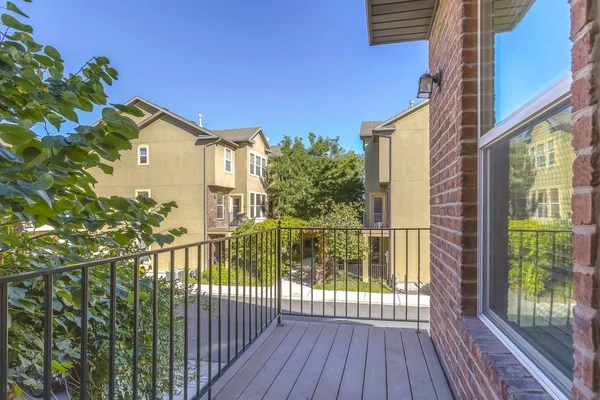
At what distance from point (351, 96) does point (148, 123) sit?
32.0ft

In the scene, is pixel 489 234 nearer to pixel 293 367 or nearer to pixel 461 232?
pixel 461 232

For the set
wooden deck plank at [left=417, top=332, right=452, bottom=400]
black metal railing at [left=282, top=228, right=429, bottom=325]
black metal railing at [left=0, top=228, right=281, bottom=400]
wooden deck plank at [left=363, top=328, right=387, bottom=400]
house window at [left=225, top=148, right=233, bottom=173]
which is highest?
house window at [left=225, top=148, right=233, bottom=173]

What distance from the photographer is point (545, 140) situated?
41.4 inches

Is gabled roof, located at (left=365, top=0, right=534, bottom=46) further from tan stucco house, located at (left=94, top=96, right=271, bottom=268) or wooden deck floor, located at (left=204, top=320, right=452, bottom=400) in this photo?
tan stucco house, located at (left=94, top=96, right=271, bottom=268)

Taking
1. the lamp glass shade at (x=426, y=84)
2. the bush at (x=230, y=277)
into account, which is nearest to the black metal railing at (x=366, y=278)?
the bush at (x=230, y=277)

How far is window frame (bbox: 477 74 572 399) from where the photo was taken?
92 centimetres

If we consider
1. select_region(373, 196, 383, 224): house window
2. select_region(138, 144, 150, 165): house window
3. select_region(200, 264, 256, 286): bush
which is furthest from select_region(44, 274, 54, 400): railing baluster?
select_region(138, 144, 150, 165): house window

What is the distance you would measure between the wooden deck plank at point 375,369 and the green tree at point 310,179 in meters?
13.9

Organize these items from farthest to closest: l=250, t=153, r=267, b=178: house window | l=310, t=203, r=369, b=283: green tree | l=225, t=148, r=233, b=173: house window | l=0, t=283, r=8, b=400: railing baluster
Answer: l=250, t=153, r=267, b=178: house window → l=225, t=148, r=233, b=173: house window → l=310, t=203, r=369, b=283: green tree → l=0, t=283, r=8, b=400: railing baluster

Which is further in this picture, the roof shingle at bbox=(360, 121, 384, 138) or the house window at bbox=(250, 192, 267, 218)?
the house window at bbox=(250, 192, 267, 218)

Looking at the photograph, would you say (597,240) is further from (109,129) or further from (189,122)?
(189,122)

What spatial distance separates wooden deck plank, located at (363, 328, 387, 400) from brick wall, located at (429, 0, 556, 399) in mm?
402

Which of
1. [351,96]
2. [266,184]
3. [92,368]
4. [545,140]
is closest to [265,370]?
[92,368]

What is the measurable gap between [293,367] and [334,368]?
0.93 feet
